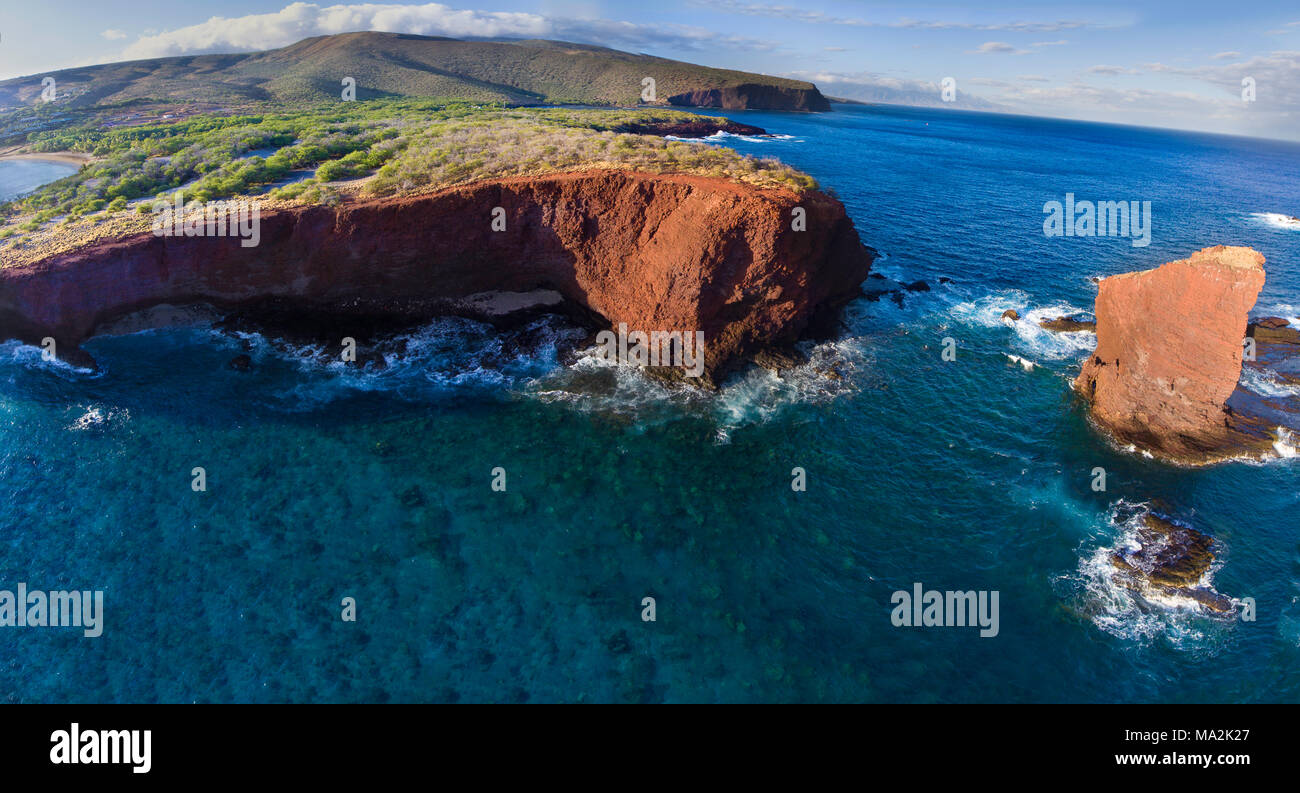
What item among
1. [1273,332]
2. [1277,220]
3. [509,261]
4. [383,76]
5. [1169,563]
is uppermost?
[383,76]

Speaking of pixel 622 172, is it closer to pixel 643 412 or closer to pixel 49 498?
pixel 643 412

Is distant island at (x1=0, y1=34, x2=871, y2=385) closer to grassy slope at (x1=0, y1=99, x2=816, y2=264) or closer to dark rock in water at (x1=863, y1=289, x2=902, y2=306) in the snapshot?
grassy slope at (x1=0, y1=99, x2=816, y2=264)

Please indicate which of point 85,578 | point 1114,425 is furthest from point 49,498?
point 1114,425

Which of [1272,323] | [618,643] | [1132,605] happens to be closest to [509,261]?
[618,643]

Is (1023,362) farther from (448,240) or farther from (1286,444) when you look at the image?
(448,240)

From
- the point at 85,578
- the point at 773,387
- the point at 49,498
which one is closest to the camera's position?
the point at 85,578
